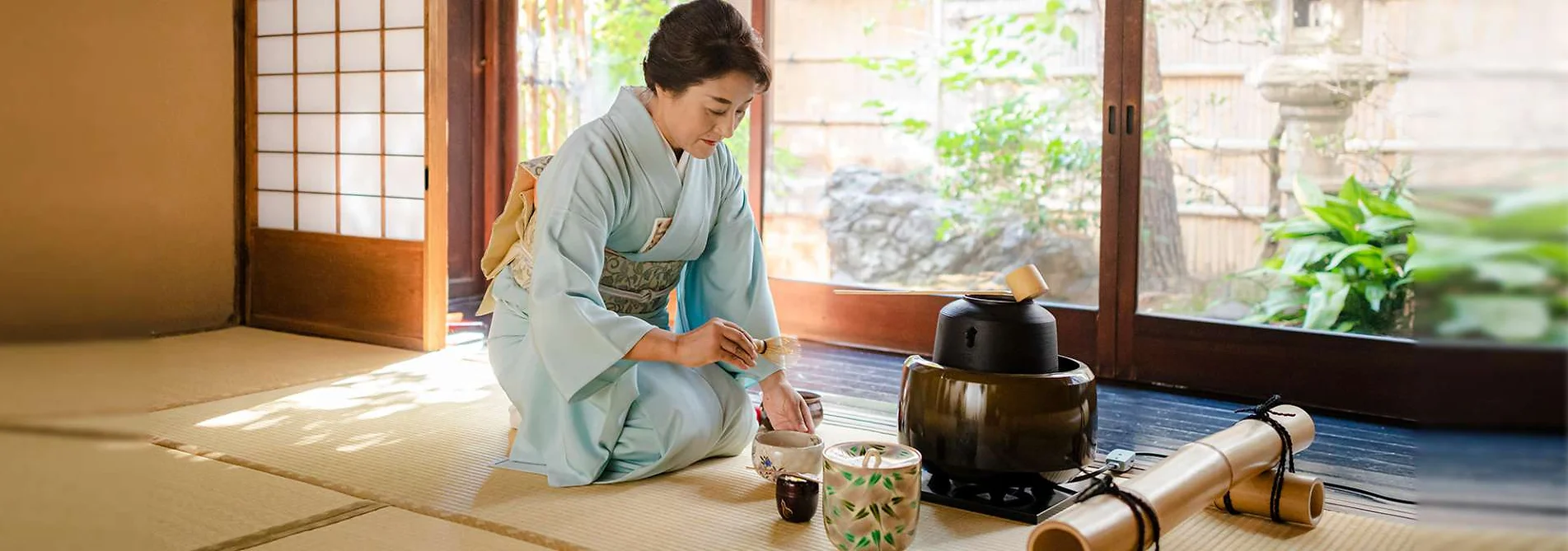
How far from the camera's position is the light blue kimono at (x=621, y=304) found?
250 cm

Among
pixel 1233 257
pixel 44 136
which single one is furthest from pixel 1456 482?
pixel 1233 257

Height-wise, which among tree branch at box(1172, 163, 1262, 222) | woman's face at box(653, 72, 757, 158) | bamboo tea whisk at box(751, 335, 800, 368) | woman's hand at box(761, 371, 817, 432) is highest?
woman's face at box(653, 72, 757, 158)

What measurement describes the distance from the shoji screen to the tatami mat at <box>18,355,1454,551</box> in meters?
1.31

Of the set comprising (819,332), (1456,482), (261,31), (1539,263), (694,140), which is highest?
(261,31)

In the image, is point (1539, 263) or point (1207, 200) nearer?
point (1539, 263)

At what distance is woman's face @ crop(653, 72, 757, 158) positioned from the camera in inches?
101

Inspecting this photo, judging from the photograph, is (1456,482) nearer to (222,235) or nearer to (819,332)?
(819,332)

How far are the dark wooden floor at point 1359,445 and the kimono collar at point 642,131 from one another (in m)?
1.35

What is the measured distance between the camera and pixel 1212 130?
442 centimetres

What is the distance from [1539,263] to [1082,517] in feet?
4.41

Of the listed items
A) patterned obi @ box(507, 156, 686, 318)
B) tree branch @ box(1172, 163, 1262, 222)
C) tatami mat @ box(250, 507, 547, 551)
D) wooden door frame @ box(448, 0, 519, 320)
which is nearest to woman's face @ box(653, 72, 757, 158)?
patterned obi @ box(507, 156, 686, 318)

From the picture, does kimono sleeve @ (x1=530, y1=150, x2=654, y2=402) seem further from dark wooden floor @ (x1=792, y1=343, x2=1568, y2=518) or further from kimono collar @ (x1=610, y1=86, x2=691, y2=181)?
dark wooden floor @ (x1=792, y1=343, x2=1568, y2=518)

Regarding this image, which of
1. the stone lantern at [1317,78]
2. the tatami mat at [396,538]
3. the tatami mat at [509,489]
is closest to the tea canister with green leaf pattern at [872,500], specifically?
the tatami mat at [509,489]

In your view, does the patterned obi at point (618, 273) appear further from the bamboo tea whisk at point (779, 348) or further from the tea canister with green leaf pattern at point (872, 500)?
the tea canister with green leaf pattern at point (872, 500)
